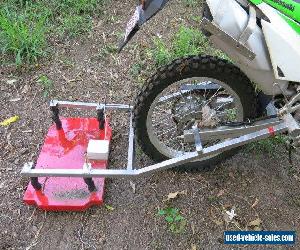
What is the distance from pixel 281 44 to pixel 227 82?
43 cm

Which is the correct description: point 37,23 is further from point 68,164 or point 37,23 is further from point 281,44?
point 281,44

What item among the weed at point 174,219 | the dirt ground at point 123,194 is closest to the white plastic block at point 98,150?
the dirt ground at point 123,194

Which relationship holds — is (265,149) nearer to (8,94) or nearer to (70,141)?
(70,141)

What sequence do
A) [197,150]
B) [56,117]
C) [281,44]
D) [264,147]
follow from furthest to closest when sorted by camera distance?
1. [264,147]
2. [56,117]
3. [197,150]
4. [281,44]

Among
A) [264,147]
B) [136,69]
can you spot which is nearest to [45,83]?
[136,69]

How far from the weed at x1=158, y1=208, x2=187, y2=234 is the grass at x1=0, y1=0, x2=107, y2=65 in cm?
192

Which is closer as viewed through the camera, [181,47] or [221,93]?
[221,93]

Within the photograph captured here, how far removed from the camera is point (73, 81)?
3896 mm

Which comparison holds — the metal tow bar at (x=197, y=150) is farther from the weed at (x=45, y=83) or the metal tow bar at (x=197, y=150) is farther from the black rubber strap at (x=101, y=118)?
the weed at (x=45, y=83)

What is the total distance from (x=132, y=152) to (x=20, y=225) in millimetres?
879

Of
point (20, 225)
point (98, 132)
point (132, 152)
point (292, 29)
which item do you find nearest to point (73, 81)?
point (98, 132)

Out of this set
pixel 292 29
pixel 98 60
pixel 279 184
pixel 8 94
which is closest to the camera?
pixel 292 29

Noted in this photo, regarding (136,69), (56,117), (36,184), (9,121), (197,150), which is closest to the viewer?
(197,150)

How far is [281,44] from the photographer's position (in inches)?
97.0
